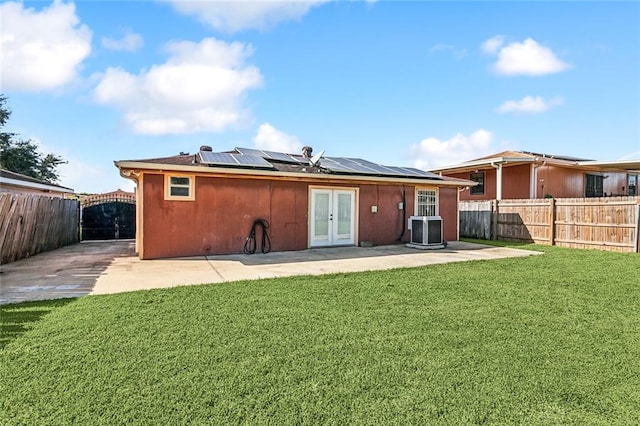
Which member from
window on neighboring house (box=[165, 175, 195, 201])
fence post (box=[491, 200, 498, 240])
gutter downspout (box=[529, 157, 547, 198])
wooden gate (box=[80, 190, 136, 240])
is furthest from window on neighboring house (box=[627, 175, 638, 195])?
wooden gate (box=[80, 190, 136, 240])

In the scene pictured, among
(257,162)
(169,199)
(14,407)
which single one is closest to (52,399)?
(14,407)

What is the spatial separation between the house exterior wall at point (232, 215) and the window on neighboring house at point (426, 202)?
146 cm

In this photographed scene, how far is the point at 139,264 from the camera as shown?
769cm

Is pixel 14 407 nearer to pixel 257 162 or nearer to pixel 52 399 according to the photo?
pixel 52 399

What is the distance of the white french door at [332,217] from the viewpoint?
34.4 ft

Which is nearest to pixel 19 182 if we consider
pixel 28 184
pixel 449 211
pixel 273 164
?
pixel 28 184

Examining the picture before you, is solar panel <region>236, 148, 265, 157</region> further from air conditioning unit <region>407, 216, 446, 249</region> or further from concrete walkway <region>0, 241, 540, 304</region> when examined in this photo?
air conditioning unit <region>407, 216, 446, 249</region>

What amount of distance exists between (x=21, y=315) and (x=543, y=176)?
19.1m

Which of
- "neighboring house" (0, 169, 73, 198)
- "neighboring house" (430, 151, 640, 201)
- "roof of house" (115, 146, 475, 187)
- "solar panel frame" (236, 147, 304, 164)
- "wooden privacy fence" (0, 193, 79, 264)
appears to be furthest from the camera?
"neighboring house" (430, 151, 640, 201)

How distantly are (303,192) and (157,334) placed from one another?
7.15 metres

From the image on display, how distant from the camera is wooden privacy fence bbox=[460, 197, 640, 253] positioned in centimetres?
994

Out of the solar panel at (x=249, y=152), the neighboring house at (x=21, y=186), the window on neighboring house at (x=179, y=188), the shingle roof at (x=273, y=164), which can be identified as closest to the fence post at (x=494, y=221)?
the shingle roof at (x=273, y=164)

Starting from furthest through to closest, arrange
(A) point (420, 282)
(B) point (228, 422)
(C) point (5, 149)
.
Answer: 1. (C) point (5, 149)
2. (A) point (420, 282)
3. (B) point (228, 422)

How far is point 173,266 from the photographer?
743 cm
